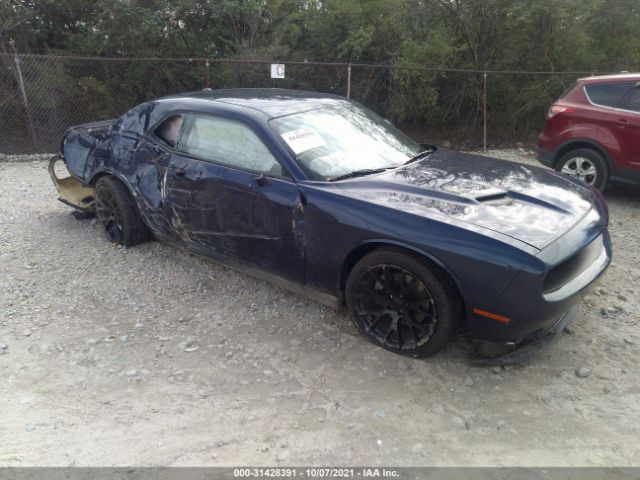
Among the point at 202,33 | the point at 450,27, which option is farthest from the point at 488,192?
the point at 202,33

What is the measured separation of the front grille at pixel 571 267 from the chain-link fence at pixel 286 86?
699 cm

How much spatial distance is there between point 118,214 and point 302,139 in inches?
88.0

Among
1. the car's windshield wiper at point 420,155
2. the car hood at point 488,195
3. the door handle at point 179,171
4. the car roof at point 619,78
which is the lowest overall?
the door handle at point 179,171

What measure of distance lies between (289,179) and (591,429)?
232 centimetres

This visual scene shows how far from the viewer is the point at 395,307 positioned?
319 cm

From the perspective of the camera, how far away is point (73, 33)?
11.2m

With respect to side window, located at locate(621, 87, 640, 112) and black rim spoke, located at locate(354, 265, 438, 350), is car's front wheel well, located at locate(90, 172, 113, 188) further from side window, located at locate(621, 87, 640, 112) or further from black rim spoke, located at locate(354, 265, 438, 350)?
side window, located at locate(621, 87, 640, 112)

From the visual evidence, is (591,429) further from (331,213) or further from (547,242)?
(331,213)

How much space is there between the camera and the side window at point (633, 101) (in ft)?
19.6

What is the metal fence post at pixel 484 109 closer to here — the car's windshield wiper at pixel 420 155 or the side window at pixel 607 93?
the side window at pixel 607 93

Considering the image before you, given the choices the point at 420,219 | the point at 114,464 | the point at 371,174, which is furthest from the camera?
the point at 371,174

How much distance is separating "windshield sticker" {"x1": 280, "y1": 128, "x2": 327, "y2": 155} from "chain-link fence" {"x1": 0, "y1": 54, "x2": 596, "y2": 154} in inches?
232

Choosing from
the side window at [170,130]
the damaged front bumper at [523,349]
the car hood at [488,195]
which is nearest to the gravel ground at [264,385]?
the damaged front bumper at [523,349]

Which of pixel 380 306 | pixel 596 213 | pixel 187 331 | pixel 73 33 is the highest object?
pixel 73 33
